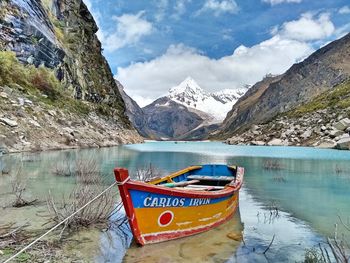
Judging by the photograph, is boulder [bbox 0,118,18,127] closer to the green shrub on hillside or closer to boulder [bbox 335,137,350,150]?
the green shrub on hillside

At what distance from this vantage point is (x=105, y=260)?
10070 mm

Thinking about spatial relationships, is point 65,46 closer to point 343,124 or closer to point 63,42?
point 63,42

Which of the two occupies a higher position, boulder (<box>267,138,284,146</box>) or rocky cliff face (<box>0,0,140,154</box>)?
rocky cliff face (<box>0,0,140,154</box>)

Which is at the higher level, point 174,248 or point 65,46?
point 65,46

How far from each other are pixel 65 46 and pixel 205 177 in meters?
79.6

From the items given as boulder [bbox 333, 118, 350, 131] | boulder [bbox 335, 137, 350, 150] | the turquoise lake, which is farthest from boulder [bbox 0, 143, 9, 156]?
boulder [bbox 333, 118, 350, 131]

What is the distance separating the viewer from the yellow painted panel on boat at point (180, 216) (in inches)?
434

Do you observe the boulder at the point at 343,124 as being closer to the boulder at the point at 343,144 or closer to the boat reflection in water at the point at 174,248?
the boulder at the point at 343,144

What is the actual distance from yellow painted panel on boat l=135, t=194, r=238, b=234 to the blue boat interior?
3.02 metres

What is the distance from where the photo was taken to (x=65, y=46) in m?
90.2

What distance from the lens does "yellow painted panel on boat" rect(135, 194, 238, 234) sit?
11031mm

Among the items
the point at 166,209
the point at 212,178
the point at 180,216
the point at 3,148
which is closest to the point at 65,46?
the point at 3,148

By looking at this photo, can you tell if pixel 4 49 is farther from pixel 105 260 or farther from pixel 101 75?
pixel 105 260

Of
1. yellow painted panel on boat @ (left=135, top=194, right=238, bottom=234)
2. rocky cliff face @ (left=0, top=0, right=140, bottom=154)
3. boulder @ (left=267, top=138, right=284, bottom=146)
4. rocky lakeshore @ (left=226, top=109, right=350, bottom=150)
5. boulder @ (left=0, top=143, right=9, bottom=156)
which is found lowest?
yellow painted panel on boat @ (left=135, top=194, right=238, bottom=234)
